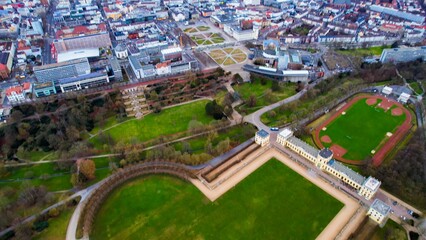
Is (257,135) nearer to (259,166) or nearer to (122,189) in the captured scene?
(259,166)

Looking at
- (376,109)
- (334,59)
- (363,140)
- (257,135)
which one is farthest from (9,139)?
(334,59)

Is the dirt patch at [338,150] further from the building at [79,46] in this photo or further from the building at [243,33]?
the building at [79,46]

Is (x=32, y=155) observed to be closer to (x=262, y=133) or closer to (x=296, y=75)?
(x=262, y=133)

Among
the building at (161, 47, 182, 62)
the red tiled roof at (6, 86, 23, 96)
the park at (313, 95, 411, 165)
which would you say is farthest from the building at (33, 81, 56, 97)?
the park at (313, 95, 411, 165)

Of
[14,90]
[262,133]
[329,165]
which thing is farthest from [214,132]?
[14,90]

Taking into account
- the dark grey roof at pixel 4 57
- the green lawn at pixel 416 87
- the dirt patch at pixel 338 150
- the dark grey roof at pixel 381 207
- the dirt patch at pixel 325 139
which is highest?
the dark grey roof at pixel 4 57

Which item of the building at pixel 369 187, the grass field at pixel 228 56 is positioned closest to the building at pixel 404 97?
the building at pixel 369 187

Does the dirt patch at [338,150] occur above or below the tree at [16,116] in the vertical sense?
below

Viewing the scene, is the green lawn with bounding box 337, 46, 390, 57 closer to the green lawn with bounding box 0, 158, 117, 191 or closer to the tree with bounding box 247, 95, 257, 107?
the tree with bounding box 247, 95, 257, 107
